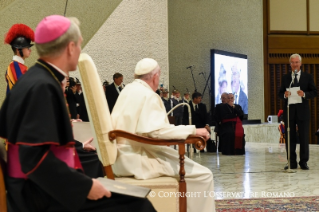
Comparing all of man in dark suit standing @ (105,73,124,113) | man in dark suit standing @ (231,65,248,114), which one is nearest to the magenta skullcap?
man in dark suit standing @ (105,73,124,113)

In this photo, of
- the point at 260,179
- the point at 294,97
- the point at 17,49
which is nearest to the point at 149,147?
the point at 17,49

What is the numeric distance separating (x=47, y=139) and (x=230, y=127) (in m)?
9.10

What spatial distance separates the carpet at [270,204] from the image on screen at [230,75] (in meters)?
9.10

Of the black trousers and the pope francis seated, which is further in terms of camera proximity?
the black trousers

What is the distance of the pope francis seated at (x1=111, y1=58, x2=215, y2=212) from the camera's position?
305 centimetres

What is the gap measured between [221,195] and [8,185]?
3413mm

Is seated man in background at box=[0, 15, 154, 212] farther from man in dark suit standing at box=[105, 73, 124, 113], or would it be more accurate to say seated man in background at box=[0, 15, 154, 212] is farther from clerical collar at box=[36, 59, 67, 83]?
man in dark suit standing at box=[105, 73, 124, 113]

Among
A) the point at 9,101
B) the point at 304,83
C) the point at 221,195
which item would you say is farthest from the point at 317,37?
the point at 9,101

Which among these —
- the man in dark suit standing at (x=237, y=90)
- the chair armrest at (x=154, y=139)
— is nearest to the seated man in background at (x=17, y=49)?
the chair armrest at (x=154, y=139)

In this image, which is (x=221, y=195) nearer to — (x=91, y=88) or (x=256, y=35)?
(x=91, y=88)

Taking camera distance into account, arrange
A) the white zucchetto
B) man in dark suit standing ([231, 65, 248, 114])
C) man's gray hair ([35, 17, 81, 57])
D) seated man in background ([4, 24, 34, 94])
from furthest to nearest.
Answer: man in dark suit standing ([231, 65, 248, 114]), seated man in background ([4, 24, 34, 94]), the white zucchetto, man's gray hair ([35, 17, 81, 57])

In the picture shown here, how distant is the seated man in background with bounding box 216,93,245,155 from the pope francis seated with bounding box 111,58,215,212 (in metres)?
6.87

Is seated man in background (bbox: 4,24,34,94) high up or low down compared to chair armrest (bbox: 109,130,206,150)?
up

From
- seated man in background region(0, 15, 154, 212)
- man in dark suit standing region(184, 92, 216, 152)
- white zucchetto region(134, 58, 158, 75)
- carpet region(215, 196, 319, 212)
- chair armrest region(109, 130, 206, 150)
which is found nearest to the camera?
seated man in background region(0, 15, 154, 212)
